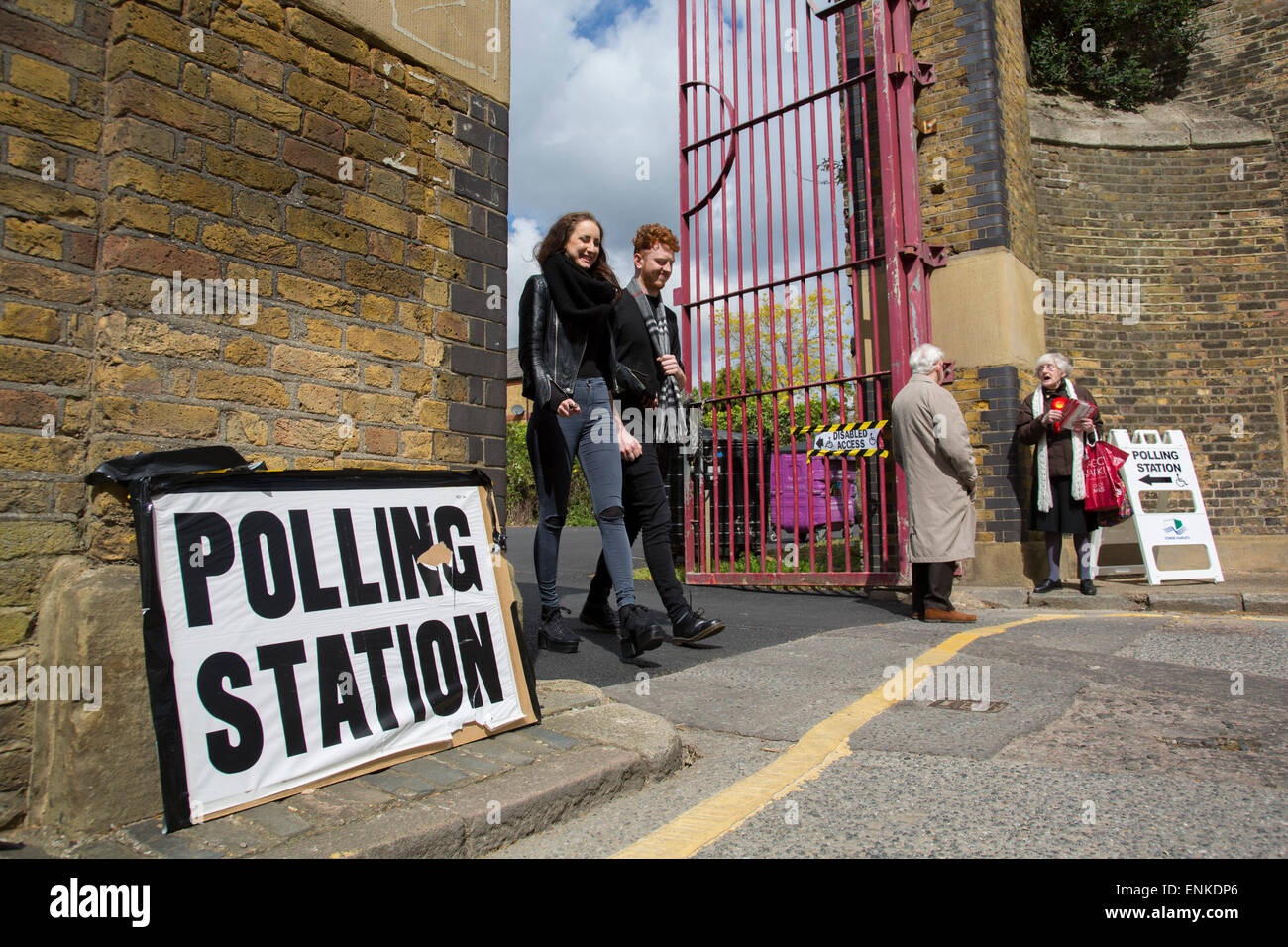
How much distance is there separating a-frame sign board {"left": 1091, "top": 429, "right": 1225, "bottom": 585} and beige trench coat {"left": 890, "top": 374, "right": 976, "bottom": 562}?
6.36 ft

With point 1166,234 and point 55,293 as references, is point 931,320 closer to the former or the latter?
point 1166,234

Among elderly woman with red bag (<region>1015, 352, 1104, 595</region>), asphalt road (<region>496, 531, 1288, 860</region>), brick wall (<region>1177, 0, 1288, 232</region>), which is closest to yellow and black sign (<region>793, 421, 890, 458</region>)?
elderly woman with red bag (<region>1015, 352, 1104, 595</region>)

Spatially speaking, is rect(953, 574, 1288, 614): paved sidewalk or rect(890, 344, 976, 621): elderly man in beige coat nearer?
rect(890, 344, 976, 621): elderly man in beige coat

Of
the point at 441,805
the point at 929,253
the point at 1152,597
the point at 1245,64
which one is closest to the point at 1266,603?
the point at 1152,597

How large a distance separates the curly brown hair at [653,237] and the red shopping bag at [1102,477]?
4.21 meters

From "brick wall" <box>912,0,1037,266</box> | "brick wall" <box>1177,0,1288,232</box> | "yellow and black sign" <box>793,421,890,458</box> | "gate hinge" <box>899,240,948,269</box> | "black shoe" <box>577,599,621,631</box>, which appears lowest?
"black shoe" <box>577,599,621,631</box>

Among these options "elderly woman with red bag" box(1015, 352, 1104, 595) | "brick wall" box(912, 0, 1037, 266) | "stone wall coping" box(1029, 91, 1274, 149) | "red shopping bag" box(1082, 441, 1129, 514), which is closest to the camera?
"red shopping bag" box(1082, 441, 1129, 514)

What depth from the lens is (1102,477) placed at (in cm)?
655

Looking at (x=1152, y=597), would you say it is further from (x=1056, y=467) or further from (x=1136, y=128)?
(x=1136, y=128)

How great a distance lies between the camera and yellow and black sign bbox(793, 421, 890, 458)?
22.9 ft

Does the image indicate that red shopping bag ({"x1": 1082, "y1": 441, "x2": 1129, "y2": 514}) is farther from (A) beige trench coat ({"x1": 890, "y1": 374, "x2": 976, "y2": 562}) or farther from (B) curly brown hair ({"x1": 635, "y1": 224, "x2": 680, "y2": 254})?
(B) curly brown hair ({"x1": 635, "y1": 224, "x2": 680, "y2": 254})

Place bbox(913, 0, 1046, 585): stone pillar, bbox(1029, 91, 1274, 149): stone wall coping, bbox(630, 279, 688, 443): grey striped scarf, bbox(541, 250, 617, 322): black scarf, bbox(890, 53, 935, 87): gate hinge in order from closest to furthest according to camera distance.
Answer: bbox(541, 250, 617, 322): black scarf, bbox(630, 279, 688, 443): grey striped scarf, bbox(890, 53, 935, 87): gate hinge, bbox(913, 0, 1046, 585): stone pillar, bbox(1029, 91, 1274, 149): stone wall coping

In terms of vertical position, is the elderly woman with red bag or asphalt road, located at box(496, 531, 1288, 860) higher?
the elderly woman with red bag
